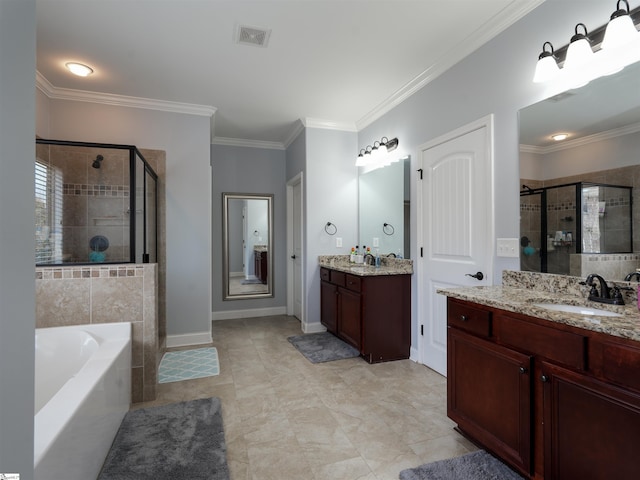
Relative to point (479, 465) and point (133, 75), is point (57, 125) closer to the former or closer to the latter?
point (133, 75)

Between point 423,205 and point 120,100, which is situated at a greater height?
point 120,100

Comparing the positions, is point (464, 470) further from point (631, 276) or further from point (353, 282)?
point (353, 282)

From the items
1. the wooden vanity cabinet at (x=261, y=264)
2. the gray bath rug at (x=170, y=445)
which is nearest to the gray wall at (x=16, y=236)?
the gray bath rug at (x=170, y=445)

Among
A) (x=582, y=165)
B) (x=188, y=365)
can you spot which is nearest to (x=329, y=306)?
(x=188, y=365)

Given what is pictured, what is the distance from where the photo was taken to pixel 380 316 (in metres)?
3.22

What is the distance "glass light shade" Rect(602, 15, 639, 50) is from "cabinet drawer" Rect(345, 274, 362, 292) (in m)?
2.32

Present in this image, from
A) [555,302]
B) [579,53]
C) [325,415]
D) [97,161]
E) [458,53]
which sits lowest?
[325,415]

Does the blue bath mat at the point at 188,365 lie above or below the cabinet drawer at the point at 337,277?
below

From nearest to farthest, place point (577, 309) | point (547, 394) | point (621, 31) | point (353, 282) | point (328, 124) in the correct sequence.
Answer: point (547, 394) < point (621, 31) < point (577, 309) < point (353, 282) < point (328, 124)

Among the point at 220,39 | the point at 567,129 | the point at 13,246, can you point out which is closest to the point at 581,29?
the point at 567,129

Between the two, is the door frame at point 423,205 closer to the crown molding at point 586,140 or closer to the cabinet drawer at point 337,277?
the crown molding at point 586,140

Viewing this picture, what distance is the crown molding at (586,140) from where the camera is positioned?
166 centimetres

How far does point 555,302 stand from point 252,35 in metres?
2.63

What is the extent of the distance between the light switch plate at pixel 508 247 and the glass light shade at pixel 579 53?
1.02 meters
